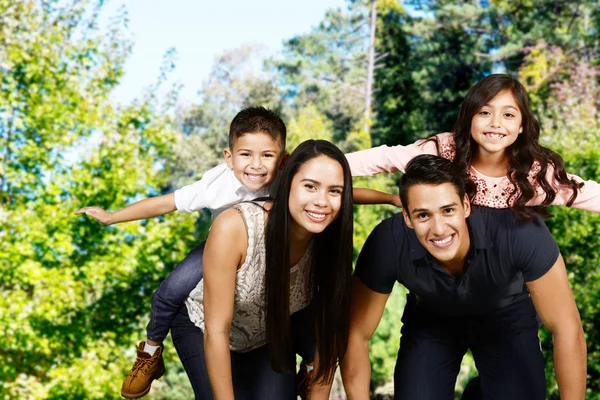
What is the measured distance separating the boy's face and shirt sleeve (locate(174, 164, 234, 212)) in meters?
0.17

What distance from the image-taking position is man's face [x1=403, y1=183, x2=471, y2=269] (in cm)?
274

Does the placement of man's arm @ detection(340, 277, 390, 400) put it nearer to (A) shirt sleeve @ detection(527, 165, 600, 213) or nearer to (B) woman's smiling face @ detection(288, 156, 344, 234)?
(B) woman's smiling face @ detection(288, 156, 344, 234)

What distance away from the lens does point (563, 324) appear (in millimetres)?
2900

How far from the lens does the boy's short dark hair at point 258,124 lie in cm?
313

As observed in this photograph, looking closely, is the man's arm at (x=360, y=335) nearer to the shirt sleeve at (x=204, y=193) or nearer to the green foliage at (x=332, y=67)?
the shirt sleeve at (x=204, y=193)

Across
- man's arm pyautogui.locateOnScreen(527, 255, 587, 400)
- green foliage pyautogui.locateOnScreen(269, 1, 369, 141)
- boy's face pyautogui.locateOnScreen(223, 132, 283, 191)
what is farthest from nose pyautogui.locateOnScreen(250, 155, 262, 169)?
green foliage pyautogui.locateOnScreen(269, 1, 369, 141)

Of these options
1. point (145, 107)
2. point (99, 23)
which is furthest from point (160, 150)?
point (99, 23)

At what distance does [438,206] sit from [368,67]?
21502mm

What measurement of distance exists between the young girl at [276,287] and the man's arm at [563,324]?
0.71m

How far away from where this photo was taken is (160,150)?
11297 mm

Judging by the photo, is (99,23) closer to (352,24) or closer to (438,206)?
Result: (438,206)

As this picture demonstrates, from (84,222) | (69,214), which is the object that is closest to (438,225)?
(69,214)

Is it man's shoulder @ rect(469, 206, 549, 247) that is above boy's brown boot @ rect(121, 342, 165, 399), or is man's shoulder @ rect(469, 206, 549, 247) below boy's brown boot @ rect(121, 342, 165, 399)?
above

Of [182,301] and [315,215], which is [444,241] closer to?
[315,215]
